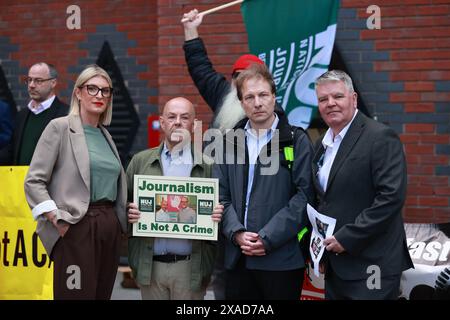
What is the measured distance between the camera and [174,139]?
4535 millimetres

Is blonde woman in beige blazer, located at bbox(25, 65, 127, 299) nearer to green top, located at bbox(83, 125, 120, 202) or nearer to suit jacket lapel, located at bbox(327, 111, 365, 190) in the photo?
green top, located at bbox(83, 125, 120, 202)

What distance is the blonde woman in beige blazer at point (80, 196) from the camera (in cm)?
434

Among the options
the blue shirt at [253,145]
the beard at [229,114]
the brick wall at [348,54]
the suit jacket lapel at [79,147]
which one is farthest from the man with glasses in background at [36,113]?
the blue shirt at [253,145]

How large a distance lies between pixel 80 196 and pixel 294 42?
2.39 metres

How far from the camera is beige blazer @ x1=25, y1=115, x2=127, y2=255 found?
14.1 feet

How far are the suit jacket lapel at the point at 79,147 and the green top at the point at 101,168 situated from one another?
0.18 ft

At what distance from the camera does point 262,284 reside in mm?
4391

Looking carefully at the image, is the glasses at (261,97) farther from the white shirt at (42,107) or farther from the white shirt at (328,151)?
the white shirt at (42,107)

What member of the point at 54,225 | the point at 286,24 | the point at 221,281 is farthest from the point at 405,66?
the point at 54,225

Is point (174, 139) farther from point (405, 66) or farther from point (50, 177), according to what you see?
point (405, 66)

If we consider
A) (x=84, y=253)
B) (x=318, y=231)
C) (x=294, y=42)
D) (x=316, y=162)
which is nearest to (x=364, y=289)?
(x=318, y=231)

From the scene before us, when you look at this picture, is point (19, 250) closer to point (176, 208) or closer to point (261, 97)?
point (176, 208)

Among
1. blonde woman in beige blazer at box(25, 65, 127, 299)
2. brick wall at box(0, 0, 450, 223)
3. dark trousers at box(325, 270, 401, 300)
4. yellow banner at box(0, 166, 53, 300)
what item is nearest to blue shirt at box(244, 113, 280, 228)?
dark trousers at box(325, 270, 401, 300)

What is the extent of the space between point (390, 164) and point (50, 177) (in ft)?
6.63
